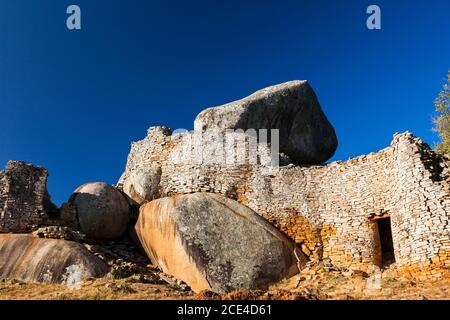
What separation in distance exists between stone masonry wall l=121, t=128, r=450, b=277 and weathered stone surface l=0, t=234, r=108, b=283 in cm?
637

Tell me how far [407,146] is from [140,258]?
12.2m

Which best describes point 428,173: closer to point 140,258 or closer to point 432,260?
point 432,260

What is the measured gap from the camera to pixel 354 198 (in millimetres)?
17406

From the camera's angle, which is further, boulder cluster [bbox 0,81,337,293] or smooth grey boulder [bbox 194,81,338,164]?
smooth grey boulder [bbox 194,81,338,164]

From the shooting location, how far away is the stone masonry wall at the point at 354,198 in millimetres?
14203

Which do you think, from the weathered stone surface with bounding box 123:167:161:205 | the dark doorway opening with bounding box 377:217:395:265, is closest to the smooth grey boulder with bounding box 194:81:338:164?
the weathered stone surface with bounding box 123:167:161:205

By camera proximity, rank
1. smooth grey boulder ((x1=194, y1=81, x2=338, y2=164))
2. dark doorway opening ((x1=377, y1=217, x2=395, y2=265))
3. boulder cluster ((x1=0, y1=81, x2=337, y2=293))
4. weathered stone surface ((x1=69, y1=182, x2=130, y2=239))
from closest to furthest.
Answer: boulder cluster ((x1=0, y1=81, x2=337, y2=293)), dark doorway opening ((x1=377, y1=217, x2=395, y2=265)), weathered stone surface ((x1=69, y1=182, x2=130, y2=239)), smooth grey boulder ((x1=194, y1=81, x2=338, y2=164))

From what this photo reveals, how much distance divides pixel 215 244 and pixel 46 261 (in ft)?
20.5

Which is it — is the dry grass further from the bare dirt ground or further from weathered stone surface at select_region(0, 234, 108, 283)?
weathered stone surface at select_region(0, 234, 108, 283)

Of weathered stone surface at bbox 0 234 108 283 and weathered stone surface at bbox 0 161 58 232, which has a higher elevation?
weathered stone surface at bbox 0 161 58 232

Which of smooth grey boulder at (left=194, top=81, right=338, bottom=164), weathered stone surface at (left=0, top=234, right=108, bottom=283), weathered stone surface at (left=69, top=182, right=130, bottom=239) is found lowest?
weathered stone surface at (left=0, top=234, right=108, bottom=283)

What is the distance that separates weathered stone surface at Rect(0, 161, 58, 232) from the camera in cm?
1662

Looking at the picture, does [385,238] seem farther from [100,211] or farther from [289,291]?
[100,211]
